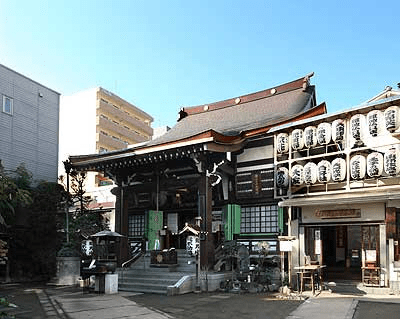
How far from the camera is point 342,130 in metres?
16.3

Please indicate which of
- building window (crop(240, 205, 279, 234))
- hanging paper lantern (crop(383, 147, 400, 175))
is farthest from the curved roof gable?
hanging paper lantern (crop(383, 147, 400, 175))

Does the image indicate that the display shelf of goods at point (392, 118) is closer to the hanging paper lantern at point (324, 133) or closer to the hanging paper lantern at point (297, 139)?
the hanging paper lantern at point (324, 133)

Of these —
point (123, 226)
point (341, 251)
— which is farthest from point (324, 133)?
point (123, 226)

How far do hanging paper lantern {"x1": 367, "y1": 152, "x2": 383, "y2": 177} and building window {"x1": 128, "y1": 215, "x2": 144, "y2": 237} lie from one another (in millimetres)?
12331

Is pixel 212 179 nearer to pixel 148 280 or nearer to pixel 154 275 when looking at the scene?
pixel 154 275

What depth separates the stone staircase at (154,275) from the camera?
662 inches

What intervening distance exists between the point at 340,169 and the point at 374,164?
4.15 feet

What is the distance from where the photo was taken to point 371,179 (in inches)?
605

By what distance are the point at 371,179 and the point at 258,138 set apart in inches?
206

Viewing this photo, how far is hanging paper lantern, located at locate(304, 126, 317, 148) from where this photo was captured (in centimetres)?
1694

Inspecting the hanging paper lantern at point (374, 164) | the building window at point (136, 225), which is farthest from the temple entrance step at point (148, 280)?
the hanging paper lantern at point (374, 164)

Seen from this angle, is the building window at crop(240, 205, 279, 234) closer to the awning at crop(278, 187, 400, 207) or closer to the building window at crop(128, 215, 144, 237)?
the awning at crop(278, 187, 400, 207)

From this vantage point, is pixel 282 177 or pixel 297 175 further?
pixel 282 177

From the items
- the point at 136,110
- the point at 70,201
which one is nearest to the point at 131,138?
the point at 136,110
